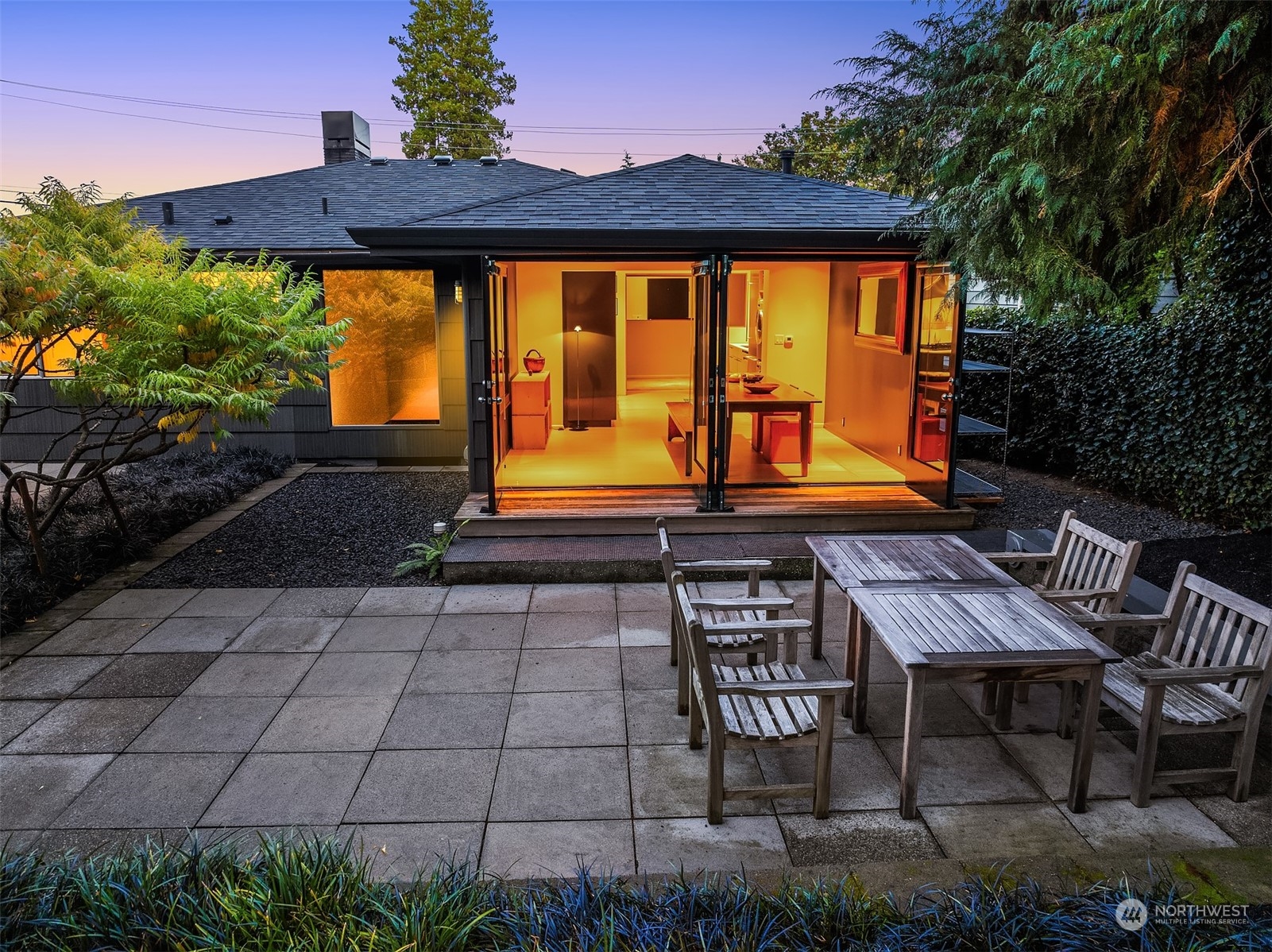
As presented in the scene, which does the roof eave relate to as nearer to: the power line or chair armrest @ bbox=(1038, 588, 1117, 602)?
chair armrest @ bbox=(1038, 588, 1117, 602)

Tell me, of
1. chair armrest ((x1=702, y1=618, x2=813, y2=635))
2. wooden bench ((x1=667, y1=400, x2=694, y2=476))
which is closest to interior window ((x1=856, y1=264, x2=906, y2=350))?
wooden bench ((x1=667, y1=400, x2=694, y2=476))

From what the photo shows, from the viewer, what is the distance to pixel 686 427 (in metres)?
8.65

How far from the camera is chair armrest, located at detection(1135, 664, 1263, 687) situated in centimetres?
334

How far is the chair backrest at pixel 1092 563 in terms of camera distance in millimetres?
4227

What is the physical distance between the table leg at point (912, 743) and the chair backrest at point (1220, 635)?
1368 millimetres

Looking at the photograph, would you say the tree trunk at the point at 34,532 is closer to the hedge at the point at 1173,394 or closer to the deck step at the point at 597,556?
the deck step at the point at 597,556

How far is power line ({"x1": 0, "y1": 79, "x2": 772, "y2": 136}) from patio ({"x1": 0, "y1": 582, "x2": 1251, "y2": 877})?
20926mm

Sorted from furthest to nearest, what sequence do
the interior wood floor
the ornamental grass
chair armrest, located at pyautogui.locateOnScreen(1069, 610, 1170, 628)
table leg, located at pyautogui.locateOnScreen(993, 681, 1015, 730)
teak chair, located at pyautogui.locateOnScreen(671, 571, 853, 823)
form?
the interior wood floor, table leg, located at pyautogui.locateOnScreen(993, 681, 1015, 730), chair armrest, located at pyautogui.locateOnScreen(1069, 610, 1170, 628), teak chair, located at pyautogui.locateOnScreen(671, 571, 853, 823), the ornamental grass

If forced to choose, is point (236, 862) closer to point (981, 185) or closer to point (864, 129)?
point (981, 185)

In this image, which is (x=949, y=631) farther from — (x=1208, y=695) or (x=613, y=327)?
(x=613, y=327)

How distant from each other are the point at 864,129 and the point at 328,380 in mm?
7123

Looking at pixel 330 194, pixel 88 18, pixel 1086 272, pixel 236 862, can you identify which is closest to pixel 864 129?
pixel 1086 272

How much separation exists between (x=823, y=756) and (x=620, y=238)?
454 centimetres

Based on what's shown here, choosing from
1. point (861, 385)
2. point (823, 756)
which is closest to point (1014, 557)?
point (823, 756)
